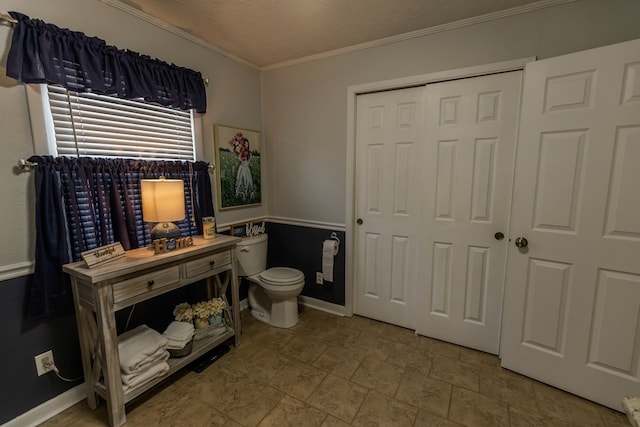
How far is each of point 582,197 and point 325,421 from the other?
1.94 m

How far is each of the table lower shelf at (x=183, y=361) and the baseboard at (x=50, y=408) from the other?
248mm

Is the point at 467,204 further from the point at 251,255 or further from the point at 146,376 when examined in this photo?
the point at 146,376

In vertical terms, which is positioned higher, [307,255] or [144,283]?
[144,283]

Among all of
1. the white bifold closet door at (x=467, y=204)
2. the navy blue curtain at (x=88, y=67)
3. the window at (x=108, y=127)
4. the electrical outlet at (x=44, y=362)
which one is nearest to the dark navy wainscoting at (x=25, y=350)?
the electrical outlet at (x=44, y=362)

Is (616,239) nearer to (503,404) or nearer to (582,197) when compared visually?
(582,197)

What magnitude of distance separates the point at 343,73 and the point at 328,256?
1.65 metres

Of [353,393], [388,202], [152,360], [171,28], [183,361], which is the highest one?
[171,28]

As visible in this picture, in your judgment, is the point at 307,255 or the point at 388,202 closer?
the point at 388,202

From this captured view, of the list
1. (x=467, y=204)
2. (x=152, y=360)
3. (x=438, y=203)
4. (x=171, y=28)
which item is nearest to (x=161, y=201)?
(x=152, y=360)

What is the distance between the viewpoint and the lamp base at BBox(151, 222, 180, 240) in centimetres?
181

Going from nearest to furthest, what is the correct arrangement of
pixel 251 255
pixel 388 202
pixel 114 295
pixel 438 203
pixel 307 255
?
pixel 114 295 → pixel 438 203 → pixel 388 202 → pixel 251 255 → pixel 307 255

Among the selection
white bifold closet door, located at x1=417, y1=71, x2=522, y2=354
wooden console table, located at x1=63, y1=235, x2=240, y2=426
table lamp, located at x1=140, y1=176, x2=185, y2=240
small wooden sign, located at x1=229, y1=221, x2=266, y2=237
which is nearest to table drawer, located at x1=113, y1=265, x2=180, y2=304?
wooden console table, located at x1=63, y1=235, x2=240, y2=426

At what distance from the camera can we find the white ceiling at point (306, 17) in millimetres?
1790

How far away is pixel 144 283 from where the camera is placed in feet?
5.31
